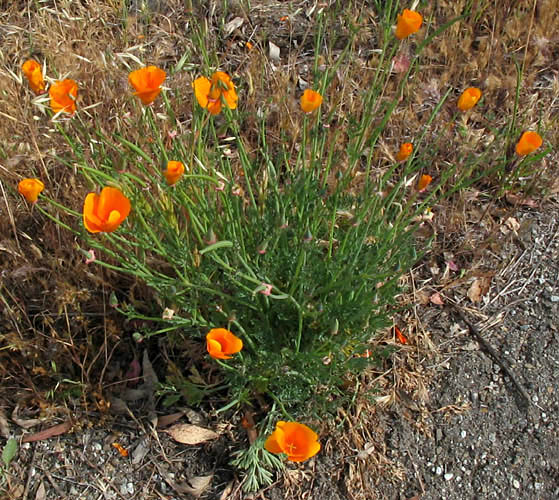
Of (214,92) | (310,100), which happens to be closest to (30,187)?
(214,92)

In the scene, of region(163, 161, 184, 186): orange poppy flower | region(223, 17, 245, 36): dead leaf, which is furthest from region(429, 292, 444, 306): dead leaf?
region(223, 17, 245, 36): dead leaf

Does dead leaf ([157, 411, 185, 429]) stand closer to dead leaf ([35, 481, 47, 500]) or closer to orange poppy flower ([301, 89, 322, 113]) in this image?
dead leaf ([35, 481, 47, 500])

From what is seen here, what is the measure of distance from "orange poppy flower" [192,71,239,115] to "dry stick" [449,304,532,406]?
1246mm

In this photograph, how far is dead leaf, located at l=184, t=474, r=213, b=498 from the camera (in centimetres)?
192

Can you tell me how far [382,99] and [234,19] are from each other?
0.97 meters

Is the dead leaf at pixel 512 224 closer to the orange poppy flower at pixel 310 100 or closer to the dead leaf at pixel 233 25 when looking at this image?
the orange poppy flower at pixel 310 100

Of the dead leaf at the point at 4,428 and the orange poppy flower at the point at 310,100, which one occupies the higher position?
the orange poppy flower at the point at 310,100

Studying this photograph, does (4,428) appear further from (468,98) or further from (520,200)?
(520,200)

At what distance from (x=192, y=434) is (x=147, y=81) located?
1.16 metres

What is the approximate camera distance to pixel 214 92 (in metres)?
1.45

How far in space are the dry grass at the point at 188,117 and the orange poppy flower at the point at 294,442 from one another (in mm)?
552

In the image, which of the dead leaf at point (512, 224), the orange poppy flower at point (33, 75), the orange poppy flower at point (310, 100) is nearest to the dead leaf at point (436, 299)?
the dead leaf at point (512, 224)

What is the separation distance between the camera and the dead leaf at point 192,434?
200cm

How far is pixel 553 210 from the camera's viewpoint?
2.57 metres
